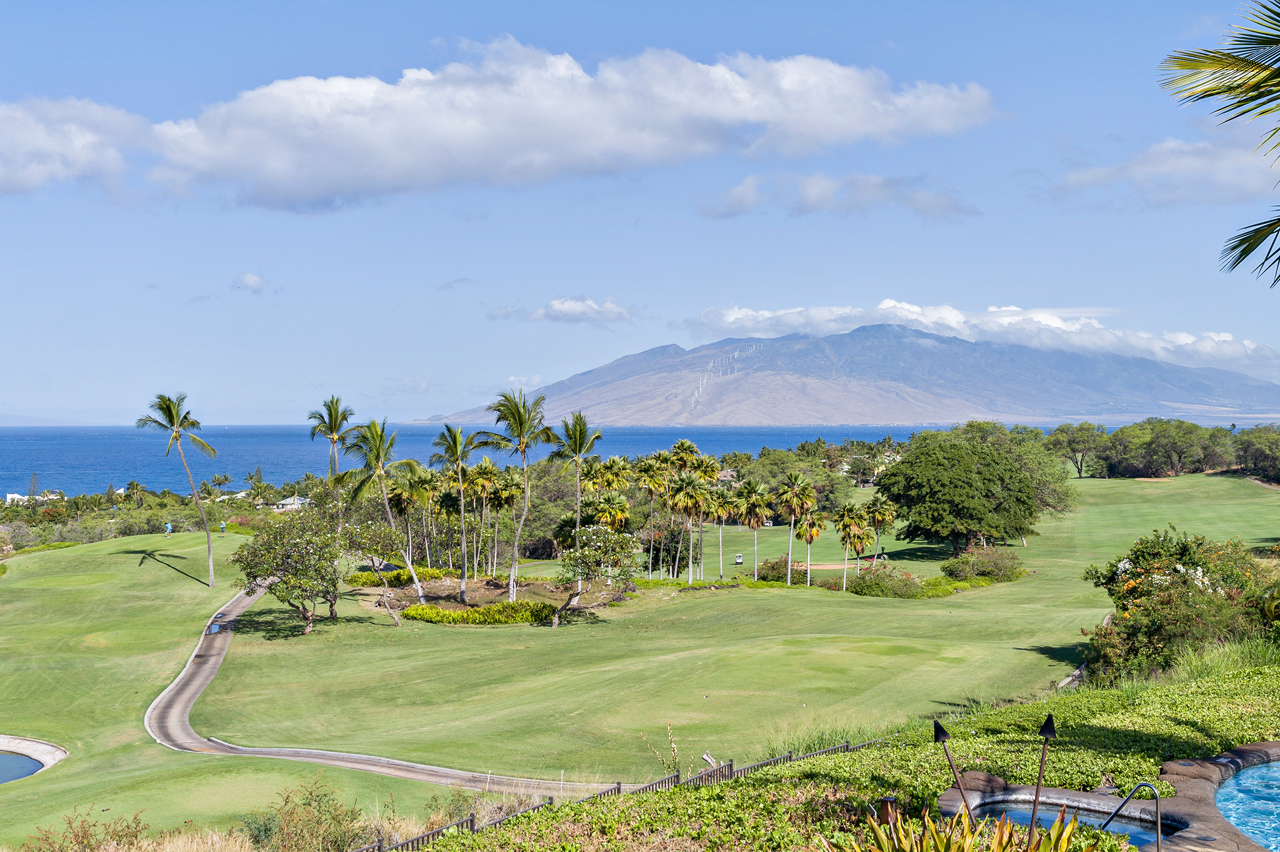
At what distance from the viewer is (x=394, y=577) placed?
60.4 metres

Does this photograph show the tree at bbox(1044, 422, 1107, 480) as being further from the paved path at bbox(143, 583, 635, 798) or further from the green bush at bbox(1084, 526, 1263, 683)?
the paved path at bbox(143, 583, 635, 798)

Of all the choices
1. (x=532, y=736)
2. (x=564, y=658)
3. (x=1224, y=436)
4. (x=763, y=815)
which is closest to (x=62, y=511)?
(x=564, y=658)

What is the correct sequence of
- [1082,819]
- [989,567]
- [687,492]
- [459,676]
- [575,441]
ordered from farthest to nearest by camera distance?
1. [989,567]
2. [687,492]
3. [575,441]
4. [459,676]
5. [1082,819]

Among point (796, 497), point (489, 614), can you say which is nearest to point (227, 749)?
point (489, 614)

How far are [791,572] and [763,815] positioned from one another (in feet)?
201

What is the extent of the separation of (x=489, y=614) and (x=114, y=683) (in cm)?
1915

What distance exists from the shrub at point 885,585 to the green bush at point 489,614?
25.6 m

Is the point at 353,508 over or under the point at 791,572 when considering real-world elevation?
over

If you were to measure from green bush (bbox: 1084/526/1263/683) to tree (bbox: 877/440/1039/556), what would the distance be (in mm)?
47678

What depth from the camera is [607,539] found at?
4775 cm

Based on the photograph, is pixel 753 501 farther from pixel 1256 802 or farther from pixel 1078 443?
pixel 1078 443

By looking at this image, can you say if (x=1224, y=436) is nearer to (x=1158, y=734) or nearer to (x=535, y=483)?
(x=535, y=483)

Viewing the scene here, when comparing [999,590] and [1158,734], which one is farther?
[999,590]

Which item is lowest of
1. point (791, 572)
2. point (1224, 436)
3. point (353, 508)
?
point (791, 572)
